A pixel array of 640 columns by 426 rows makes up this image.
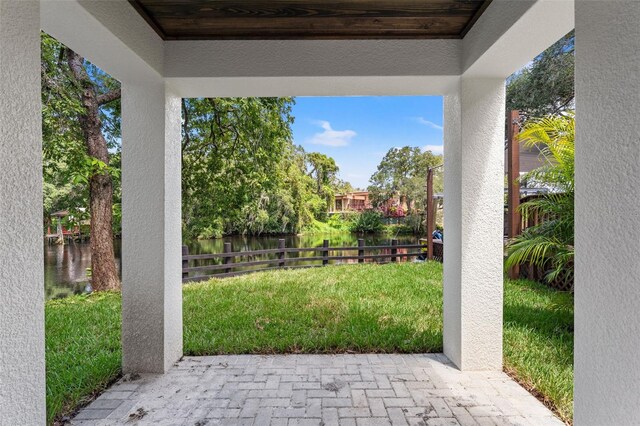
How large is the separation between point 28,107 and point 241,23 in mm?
1535

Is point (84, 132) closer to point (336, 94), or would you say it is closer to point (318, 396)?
point (336, 94)

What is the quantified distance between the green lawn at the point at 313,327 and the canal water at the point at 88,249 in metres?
4.71

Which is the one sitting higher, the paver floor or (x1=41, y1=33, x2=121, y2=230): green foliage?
(x1=41, y1=33, x2=121, y2=230): green foliage

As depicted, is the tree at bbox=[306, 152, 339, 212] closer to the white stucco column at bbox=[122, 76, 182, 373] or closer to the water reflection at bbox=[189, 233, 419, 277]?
the water reflection at bbox=[189, 233, 419, 277]

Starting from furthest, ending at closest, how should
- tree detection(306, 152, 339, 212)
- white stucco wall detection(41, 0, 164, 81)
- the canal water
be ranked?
tree detection(306, 152, 339, 212) → the canal water → white stucco wall detection(41, 0, 164, 81)

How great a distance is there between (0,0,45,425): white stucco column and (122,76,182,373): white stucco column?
4.26 feet

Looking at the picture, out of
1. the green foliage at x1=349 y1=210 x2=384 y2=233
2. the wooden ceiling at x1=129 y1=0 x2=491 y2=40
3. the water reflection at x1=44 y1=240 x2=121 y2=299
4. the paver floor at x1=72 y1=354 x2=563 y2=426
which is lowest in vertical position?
the water reflection at x1=44 y1=240 x2=121 y2=299

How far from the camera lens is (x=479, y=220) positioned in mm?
2791

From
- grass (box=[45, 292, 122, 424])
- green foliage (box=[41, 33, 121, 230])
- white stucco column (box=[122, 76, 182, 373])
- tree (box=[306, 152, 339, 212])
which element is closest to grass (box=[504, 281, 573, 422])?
white stucco column (box=[122, 76, 182, 373])

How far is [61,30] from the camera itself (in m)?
1.98

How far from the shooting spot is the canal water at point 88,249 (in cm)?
941

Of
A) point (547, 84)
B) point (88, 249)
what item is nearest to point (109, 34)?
point (547, 84)

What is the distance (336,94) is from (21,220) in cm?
244

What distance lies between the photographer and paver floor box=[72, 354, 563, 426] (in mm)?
2193
